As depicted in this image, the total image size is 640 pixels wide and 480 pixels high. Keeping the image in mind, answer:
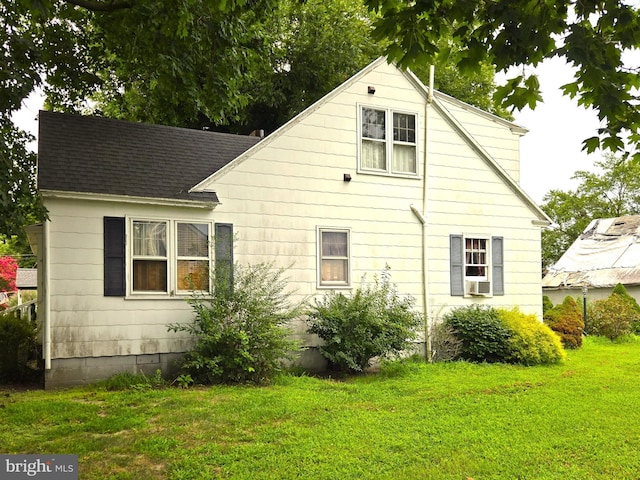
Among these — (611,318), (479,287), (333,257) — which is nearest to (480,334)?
(479,287)

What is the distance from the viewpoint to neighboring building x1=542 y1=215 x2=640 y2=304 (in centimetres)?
2941

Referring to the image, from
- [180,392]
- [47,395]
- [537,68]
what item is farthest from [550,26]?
[47,395]

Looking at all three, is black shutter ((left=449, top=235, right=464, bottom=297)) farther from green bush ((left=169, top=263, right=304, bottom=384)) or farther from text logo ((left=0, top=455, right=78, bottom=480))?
text logo ((left=0, top=455, right=78, bottom=480))

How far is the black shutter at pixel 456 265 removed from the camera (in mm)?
14648

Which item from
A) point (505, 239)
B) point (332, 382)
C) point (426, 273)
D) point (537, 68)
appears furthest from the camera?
point (505, 239)

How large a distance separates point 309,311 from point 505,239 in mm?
5698

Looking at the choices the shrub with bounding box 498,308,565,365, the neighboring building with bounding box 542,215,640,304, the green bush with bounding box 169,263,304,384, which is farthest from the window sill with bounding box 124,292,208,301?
the neighboring building with bounding box 542,215,640,304

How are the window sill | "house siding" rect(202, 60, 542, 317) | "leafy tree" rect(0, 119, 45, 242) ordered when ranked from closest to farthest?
"leafy tree" rect(0, 119, 45, 242)
the window sill
"house siding" rect(202, 60, 542, 317)

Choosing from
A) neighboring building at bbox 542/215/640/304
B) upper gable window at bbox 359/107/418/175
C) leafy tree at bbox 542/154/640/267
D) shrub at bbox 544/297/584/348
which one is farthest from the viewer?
leafy tree at bbox 542/154/640/267

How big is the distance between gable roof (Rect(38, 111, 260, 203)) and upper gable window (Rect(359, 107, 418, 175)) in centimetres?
306

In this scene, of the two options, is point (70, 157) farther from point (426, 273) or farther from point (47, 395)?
point (426, 273)

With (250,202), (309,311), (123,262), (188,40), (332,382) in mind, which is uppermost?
(188,40)

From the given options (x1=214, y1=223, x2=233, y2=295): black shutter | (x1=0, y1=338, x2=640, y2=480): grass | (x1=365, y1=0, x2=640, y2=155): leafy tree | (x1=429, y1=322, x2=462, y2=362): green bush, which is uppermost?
(x1=365, y1=0, x2=640, y2=155): leafy tree

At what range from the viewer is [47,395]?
10.3 metres
